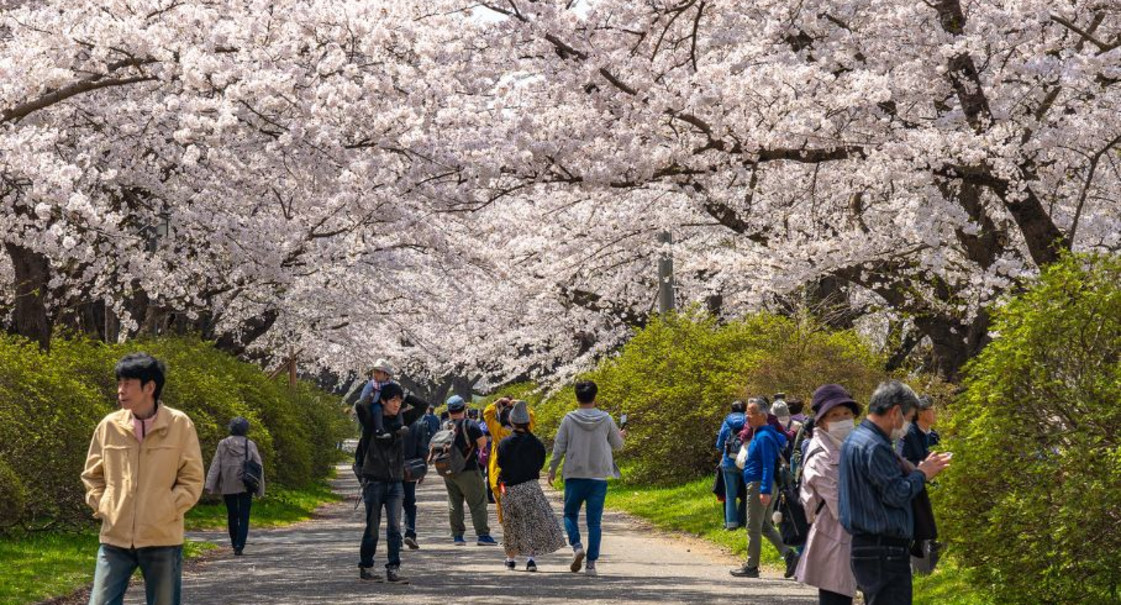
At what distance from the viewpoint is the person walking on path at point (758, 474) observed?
14.1 metres

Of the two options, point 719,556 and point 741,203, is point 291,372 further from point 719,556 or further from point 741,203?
point 719,556

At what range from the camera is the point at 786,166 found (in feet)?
74.5

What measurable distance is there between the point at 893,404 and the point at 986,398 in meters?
3.62

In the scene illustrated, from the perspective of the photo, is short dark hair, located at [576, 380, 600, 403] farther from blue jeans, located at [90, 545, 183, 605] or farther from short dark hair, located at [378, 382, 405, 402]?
blue jeans, located at [90, 545, 183, 605]

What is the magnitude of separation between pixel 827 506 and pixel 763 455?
5882 millimetres

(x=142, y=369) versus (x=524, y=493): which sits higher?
(x=142, y=369)

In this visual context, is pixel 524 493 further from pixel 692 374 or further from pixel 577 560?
pixel 692 374


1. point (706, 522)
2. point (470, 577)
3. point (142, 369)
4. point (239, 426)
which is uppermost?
point (239, 426)

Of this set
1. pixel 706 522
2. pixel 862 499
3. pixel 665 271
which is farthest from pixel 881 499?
pixel 665 271

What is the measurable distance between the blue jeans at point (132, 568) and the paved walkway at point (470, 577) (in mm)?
4747

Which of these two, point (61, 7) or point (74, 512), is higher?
point (61, 7)

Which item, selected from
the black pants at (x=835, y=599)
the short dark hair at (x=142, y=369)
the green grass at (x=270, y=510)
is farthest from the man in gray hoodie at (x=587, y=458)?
the green grass at (x=270, y=510)

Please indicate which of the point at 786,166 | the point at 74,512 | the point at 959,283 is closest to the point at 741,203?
the point at 786,166

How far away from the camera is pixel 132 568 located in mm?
7789
